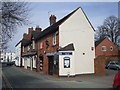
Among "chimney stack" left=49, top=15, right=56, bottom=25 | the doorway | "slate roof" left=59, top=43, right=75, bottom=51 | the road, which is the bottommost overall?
the road

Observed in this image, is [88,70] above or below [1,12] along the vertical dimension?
below

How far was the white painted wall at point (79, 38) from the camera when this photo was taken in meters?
24.3

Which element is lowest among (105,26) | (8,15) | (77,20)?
(8,15)

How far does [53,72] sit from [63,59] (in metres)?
3.28

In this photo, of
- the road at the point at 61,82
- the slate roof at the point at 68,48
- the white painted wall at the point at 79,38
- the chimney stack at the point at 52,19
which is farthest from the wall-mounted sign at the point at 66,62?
the chimney stack at the point at 52,19

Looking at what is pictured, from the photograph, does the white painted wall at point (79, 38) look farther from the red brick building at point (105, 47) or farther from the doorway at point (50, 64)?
the red brick building at point (105, 47)

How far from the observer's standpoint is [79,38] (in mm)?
25000

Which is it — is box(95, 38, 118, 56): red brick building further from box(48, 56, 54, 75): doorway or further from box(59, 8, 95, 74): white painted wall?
box(59, 8, 95, 74): white painted wall

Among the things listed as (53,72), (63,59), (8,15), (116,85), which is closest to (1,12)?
(8,15)

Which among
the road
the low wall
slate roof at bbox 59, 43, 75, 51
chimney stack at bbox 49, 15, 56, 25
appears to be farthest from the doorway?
chimney stack at bbox 49, 15, 56, 25

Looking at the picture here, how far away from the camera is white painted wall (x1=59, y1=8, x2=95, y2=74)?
24266 mm

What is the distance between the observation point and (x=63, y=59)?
22.9 m

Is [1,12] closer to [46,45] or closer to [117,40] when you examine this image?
[46,45]

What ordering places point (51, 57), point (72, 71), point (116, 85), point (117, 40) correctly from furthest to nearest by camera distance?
point (117, 40) < point (51, 57) < point (72, 71) < point (116, 85)
